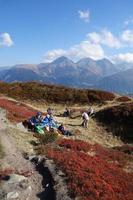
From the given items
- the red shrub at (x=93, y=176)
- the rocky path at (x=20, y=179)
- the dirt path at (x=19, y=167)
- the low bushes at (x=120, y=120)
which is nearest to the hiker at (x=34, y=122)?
the dirt path at (x=19, y=167)

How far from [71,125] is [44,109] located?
21465mm

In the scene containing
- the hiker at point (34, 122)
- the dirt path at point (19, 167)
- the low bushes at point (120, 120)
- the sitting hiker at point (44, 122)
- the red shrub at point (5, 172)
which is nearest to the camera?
the dirt path at point (19, 167)

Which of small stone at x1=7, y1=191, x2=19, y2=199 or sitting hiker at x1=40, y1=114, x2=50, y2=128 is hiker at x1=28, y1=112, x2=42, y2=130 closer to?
sitting hiker at x1=40, y1=114, x2=50, y2=128

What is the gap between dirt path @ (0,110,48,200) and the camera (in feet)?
69.6

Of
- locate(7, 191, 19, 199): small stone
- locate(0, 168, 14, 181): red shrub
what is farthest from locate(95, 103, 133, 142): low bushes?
locate(7, 191, 19, 199): small stone

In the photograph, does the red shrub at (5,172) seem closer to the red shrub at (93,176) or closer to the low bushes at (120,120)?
the red shrub at (93,176)

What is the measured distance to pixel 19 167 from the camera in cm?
2597

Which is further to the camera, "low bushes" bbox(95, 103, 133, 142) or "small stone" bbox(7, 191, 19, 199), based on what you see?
"low bushes" bbox(95, 103, 133, 142)

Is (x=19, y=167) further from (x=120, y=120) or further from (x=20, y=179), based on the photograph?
(x=120, y=120)

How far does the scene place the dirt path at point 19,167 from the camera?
21203 millimetres

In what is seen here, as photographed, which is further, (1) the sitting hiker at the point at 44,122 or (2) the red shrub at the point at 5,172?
(1) the sitting hiker at the point at 44,122

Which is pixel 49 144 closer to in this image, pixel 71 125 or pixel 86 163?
pixel 86 163

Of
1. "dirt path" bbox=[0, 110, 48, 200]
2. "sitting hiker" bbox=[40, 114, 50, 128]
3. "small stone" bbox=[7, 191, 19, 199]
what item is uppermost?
"sitting hiker" bbox=[40, 114, 50, 128]

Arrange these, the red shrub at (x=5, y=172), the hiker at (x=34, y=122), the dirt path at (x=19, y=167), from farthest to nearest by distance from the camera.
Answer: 1. the hiker at (x=34, y=122)
2. the red shrub at (x=5, y=172)
3. the dirt path at (x=19, y=167)
